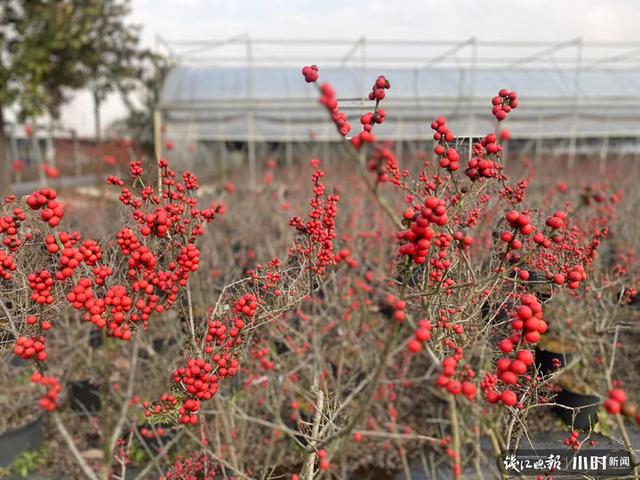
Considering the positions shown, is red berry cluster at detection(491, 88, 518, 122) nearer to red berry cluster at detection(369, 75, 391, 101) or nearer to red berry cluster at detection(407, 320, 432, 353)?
red berry cluster at detection(369, 75, 391, 101)

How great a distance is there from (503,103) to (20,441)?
379cm

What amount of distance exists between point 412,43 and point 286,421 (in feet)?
39.1

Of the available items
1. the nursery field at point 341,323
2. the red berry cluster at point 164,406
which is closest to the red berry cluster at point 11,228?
the nursery field at point 341,323

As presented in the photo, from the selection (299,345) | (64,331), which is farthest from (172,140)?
(299,345)

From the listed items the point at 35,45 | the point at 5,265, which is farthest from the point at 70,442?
the point at 35,45

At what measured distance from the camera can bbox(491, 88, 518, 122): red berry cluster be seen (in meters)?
1.66

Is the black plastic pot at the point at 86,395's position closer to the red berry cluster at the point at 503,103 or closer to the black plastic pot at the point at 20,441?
the black plastic pot at the point at 20,441

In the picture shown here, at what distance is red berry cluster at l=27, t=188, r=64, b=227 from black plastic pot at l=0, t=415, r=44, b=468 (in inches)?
109

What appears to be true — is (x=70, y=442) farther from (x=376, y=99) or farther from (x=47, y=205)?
(x=376, y=99)

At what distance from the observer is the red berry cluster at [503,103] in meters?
1.66

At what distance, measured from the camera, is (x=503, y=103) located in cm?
172

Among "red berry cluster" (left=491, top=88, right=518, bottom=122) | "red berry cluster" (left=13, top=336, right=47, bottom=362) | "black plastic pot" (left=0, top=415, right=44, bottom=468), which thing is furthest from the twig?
"black plastic pot" (left=0, top=415, right=44, bottom=468)

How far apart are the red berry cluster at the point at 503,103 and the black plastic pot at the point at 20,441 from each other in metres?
3.71

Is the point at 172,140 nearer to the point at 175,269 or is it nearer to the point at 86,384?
the point at 86,384
